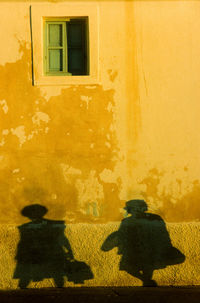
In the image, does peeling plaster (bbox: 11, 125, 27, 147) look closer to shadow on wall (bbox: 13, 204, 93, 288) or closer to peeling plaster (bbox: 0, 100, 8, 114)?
peeling plaster (bbox: 0, 100, 8, 114)

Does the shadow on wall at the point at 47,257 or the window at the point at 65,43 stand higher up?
the window at the point at 65,43

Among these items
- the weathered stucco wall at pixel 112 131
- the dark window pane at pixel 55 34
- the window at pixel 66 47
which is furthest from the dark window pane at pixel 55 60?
the weathered stucco wall at pixel 112 131

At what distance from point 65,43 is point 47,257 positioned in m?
3.49

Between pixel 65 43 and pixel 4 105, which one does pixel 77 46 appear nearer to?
pixel 65 43

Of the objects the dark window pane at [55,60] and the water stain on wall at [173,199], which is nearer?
the water stain on wall at [173,199]

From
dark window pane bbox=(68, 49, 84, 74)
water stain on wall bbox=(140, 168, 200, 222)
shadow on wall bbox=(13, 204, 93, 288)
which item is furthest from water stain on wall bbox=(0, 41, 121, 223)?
water stain on wall bbox=(140, 168, 200, 222)

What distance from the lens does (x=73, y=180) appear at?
6.24 meters

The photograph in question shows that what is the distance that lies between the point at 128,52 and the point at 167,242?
3112 millimetres

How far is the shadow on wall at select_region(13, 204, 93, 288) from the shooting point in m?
6.15

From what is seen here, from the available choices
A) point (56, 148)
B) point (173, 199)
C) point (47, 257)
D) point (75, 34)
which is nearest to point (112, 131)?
point (56, 148)

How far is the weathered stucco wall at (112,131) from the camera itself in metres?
6.22

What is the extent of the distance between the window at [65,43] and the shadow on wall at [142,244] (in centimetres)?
227

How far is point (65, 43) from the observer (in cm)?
647

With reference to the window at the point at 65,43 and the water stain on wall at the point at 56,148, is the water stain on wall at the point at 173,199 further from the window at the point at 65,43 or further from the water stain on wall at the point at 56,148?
the window at the point at 65,43
